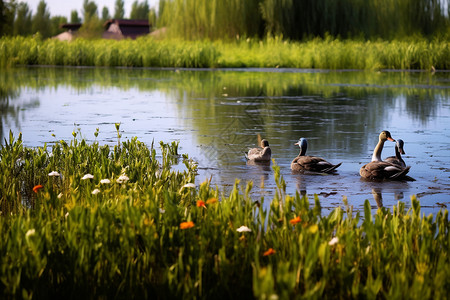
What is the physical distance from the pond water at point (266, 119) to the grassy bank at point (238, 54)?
3359 mm

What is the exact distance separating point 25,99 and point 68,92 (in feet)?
7.85

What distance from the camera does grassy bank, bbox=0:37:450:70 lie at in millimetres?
33219

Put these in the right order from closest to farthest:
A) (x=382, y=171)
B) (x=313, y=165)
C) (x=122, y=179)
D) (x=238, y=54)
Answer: (x=122, y=179), (x=382, y=171), (x=313, y=165), (x=238, y=54)

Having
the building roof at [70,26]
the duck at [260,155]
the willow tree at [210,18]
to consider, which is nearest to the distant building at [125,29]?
the building roof at [70,26]

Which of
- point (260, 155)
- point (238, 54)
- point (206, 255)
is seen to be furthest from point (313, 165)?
point (238, 54)

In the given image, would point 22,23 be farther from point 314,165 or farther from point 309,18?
point 314,165

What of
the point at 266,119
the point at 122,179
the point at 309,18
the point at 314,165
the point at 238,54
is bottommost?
the point at 314,165

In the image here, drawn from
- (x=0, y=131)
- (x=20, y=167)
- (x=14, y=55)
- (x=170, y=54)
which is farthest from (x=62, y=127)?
(x=14, y=55)

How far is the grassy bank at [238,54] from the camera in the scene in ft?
109

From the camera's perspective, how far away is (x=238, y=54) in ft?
124

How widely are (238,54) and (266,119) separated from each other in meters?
22.1

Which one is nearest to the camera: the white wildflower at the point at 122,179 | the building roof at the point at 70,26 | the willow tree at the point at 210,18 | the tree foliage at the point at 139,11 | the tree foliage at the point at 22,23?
the white wildflower at the point at 122,179

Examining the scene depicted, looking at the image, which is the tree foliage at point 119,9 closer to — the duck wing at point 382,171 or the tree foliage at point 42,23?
the tree foliage at point 42,23

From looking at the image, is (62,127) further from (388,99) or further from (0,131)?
(388,99)
